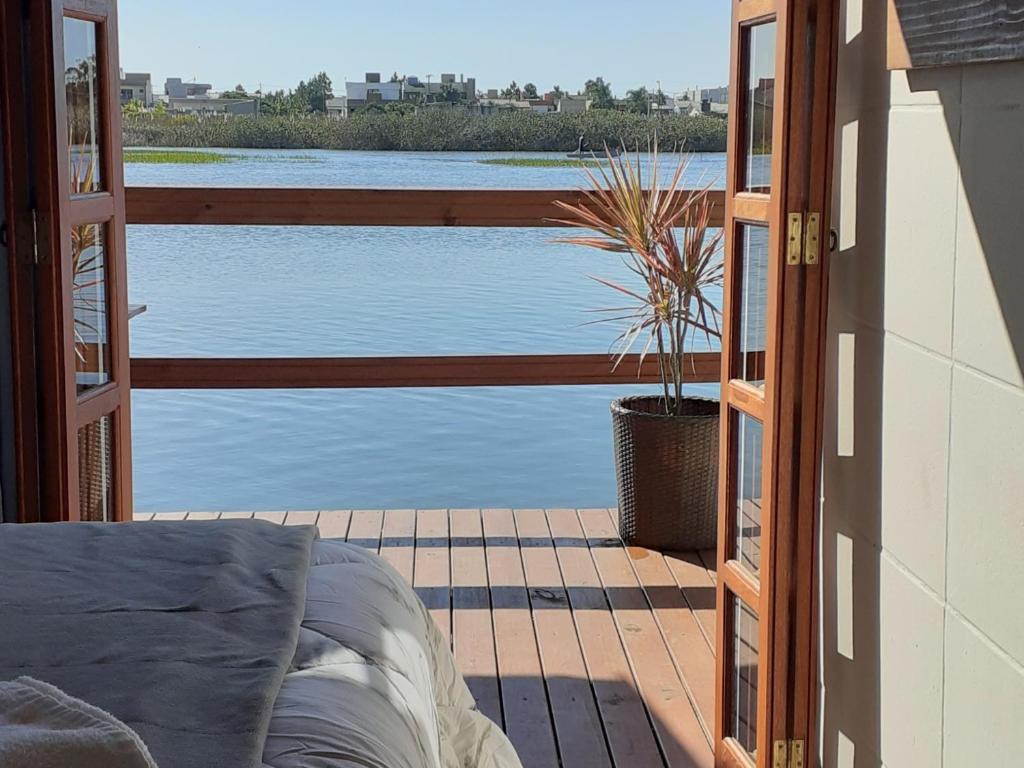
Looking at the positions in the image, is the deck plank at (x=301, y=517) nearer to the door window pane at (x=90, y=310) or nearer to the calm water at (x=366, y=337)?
the calm water at (x=366, y=337)

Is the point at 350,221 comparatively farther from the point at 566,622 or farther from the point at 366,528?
the point at 566,622

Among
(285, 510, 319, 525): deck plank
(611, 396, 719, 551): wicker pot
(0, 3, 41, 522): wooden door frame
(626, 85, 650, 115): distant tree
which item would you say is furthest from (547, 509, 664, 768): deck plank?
(626, 85, 650, 115): distant tree

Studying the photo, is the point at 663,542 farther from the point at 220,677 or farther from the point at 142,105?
the point at 142,105

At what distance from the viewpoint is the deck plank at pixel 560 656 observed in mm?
2834

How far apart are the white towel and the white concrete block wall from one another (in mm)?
1025

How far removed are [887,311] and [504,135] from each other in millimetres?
5034

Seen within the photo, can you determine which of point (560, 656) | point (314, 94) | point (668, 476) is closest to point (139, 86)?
point (314, 94)

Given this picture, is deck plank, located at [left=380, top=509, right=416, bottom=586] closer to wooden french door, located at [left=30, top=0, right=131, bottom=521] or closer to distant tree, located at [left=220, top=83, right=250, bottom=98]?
wooden french door, located at [left=30, top=0, right=131, bottom=521]

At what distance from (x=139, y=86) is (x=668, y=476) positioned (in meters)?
3.52

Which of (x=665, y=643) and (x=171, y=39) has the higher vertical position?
(x=171, y=39)

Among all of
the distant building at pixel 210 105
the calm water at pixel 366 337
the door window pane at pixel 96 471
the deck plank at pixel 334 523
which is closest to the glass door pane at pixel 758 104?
the door window pane at pixel 96 471

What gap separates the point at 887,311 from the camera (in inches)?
76.4

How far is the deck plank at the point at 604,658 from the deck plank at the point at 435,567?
374 mm

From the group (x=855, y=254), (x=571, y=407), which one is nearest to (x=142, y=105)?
(x=571, y=407)
